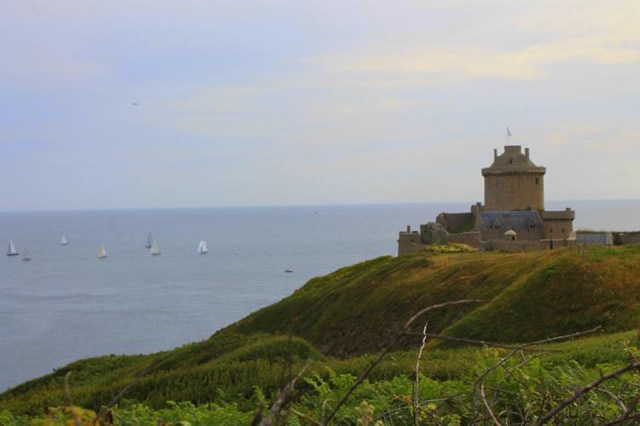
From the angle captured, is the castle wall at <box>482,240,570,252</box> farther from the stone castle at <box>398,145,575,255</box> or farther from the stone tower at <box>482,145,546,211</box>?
the stone tower at <box>482,145,546,211</box>

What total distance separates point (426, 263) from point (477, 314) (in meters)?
13.1

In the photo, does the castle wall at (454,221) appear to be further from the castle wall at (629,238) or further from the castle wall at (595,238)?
the castle wall at (629,238)

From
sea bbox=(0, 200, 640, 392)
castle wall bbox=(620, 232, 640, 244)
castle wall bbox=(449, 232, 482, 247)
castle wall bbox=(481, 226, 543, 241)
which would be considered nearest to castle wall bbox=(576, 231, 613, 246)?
castle wall bbox=(620, 232, 640, 244)

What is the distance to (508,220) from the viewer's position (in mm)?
54156

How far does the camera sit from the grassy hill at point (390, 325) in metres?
13.6

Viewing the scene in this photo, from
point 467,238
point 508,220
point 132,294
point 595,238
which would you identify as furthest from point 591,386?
point 132,294

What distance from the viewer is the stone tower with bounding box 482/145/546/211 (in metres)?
59.4

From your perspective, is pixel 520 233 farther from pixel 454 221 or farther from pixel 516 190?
pixel 454 221

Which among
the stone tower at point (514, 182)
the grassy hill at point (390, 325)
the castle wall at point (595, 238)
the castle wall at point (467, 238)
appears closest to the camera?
the grassy hill at point (390, 325)

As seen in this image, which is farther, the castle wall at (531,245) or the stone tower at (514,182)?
the stone tower at (514,182)

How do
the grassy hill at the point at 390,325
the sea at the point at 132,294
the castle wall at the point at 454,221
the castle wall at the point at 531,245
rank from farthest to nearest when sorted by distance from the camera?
the castle wall at the point at 454,221 → the sea at the point at 132,294 → the castle wall at the point at 531,245 → the grassy hill at the point at 390,325

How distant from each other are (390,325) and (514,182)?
1269 inches

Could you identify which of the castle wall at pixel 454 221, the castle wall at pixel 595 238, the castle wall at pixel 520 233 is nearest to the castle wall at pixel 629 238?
the castle wall at pixel 595 238

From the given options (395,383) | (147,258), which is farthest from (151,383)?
(147,258)
